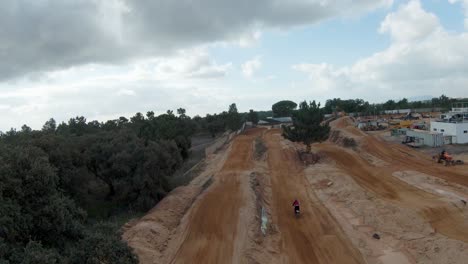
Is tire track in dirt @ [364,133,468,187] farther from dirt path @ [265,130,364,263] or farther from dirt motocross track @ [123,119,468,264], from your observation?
dirt path @ [265,130,364,263]

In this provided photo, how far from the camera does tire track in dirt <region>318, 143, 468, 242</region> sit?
26.7m

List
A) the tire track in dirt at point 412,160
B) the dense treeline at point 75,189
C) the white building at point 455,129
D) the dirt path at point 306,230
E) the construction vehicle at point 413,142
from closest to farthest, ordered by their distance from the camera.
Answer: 1. the dense treeline at point 75,189
2. the dirt path at point 306,230
3. the tire track in dirt at point 412,160
4. the white building at point 455,129
5. the construction vehicle at point 413,142

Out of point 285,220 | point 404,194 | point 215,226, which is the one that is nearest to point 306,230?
point 285,220

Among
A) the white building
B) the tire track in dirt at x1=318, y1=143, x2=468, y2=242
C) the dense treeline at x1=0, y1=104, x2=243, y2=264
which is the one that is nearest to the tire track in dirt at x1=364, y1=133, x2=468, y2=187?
the tire track in dirt at x1=318, y1=143, x2=468, y2=242

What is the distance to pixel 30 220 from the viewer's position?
53.5 ft

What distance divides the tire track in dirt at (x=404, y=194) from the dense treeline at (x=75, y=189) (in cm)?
1963

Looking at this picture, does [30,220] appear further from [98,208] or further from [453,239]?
[453,239]

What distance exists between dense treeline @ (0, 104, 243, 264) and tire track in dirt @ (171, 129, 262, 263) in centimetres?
478

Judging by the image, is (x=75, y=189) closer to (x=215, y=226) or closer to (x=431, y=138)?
(x=215, y=226)

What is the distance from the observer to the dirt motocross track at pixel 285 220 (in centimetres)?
2298

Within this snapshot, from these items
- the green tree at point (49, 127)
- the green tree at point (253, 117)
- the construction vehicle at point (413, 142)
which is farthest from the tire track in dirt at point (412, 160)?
the green tree at point (253, 117)

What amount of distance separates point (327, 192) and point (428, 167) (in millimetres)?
16227

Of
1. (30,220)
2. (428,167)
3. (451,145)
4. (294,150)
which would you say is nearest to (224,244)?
(30,220)

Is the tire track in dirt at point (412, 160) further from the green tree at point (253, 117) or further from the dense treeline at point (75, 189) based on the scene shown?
the green tree at point (253, 117)
